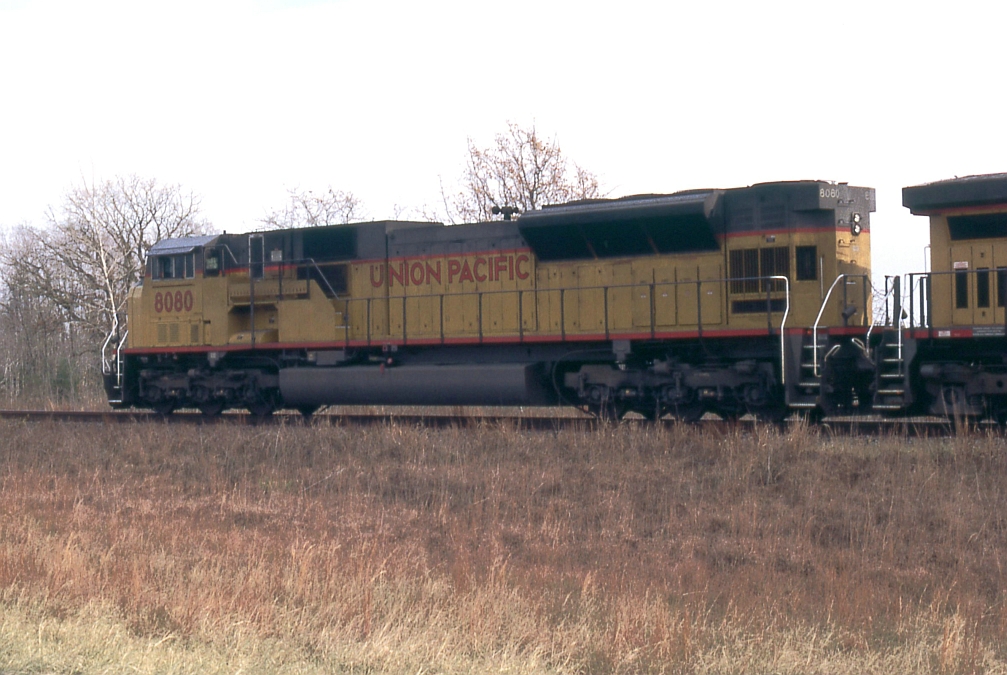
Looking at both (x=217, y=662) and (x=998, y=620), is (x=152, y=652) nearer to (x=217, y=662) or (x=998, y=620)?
(x=217, y=662)

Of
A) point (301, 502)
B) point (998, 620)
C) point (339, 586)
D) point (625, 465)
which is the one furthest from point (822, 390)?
point (339, 586)

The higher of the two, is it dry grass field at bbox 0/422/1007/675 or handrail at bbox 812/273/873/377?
handrail at bbox 812/273/873/377

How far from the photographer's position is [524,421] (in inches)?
582

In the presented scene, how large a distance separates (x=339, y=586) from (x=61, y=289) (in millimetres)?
31515

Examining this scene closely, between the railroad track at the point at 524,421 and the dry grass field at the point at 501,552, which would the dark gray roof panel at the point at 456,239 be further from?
the dry grass field at the point at 501,552

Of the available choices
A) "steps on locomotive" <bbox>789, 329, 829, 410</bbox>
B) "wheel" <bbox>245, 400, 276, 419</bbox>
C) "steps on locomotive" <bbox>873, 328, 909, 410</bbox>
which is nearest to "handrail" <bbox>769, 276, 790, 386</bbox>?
"steps on locomotive" <bbox>789, 329, 829, 410</bbox>

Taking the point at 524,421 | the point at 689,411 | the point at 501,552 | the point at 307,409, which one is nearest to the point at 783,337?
the point at 689,411

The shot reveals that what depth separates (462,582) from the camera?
26.2ft

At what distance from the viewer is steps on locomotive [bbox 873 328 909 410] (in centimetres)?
1234

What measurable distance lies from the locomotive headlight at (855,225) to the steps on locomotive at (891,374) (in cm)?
172

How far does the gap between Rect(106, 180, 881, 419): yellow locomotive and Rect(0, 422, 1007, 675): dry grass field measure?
69.6 inches

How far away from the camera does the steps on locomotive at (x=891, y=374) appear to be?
40.5 feet

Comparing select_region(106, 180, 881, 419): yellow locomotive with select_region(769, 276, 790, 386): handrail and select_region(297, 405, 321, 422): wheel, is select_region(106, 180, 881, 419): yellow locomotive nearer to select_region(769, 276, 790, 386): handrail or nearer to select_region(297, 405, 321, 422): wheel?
select_region(769, 276, 790, 386): handrail

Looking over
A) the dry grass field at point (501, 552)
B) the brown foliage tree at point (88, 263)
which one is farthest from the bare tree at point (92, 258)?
the dry grass field at point (501, 552)
